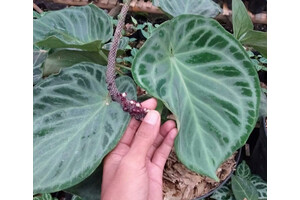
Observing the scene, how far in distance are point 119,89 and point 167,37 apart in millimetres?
157

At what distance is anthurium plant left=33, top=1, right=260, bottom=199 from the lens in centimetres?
61

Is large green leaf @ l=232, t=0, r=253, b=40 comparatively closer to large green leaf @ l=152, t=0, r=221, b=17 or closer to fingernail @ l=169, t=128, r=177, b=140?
large green leaf @ l=152, t=0, r=221, b=17

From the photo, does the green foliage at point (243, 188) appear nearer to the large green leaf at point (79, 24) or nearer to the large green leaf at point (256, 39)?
the large green leaf at point (256, 39)

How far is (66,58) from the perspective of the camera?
79 cm

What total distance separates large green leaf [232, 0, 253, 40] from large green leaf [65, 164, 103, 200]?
1.45 feet

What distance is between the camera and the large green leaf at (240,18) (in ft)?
2.42

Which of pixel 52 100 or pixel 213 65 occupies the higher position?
pixel 213 65

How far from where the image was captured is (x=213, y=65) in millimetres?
654

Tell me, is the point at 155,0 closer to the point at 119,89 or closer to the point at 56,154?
the point at 119,89

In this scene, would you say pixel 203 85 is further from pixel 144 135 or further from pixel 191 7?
pixel 191 7

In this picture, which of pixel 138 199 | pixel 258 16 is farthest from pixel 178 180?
pixel 258 16

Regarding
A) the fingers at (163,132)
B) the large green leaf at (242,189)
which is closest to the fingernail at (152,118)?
the fingers at (163,132)

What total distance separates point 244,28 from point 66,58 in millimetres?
416

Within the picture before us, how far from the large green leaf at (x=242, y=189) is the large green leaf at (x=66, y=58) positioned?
55cm
